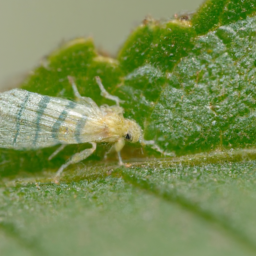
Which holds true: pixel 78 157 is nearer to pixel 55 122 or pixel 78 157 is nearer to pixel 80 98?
pixel 55 122

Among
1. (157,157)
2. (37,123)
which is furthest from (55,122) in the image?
(157,157)

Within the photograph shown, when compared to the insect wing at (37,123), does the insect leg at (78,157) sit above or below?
below

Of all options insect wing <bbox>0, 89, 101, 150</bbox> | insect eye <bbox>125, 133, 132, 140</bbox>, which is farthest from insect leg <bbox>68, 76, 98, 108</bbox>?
insect eye <bbox>125, 133, 132, 140</bbox>

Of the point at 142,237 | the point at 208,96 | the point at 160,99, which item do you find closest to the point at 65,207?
the point at 142,237

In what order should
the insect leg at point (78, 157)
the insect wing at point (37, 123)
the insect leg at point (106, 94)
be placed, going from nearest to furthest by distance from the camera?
1. the insect leg at point (106, 94)
2. the insect leg at point (78, 157)
3. the insect wing at point (37, 123)

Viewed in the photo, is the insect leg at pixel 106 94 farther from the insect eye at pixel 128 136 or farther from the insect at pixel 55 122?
the insect eye at pixel 128 136

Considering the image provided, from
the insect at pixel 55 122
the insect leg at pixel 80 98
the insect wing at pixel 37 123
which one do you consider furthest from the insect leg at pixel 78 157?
the insect leg at pixel 80 98

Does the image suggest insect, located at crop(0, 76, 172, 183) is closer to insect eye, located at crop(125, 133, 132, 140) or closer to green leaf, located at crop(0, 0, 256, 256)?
insect eye, located at crop(125, 133, 132, 140)
